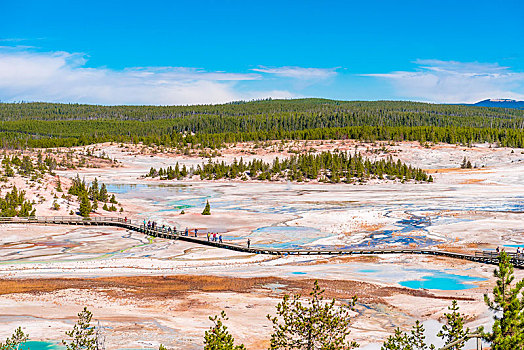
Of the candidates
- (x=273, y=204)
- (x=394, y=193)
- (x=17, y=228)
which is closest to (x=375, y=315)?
(x=17, y=228)

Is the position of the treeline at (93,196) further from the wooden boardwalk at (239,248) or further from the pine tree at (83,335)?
the pine tree at (83,335)

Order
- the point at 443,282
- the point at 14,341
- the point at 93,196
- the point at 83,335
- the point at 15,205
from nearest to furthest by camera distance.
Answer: the point at 83,335
the point at 14,341
the point at 443,282
the point at 15,205
the point at 93,196

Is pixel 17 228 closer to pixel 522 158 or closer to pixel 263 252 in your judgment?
pixel 263 252

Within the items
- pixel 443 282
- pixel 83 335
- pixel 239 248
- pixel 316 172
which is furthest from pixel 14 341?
pixel 316 172

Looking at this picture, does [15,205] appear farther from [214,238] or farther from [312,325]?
[312,325]

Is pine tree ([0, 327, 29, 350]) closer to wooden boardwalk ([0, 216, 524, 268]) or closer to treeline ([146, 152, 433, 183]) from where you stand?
wooden boardwalk ([0, 216, 524, 268])

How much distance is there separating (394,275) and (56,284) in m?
22.5

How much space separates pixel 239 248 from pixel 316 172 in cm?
6397

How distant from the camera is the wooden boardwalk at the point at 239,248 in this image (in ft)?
131

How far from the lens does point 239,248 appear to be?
44781mm

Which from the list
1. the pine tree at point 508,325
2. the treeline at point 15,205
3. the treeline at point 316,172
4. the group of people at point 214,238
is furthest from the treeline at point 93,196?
the pine tree at point 508,325

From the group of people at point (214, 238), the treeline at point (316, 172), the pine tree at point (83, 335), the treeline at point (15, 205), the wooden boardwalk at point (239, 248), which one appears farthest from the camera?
the treeline at point (316, 172)

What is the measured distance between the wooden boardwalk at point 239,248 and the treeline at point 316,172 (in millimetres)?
52537

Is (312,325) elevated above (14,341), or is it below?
above
